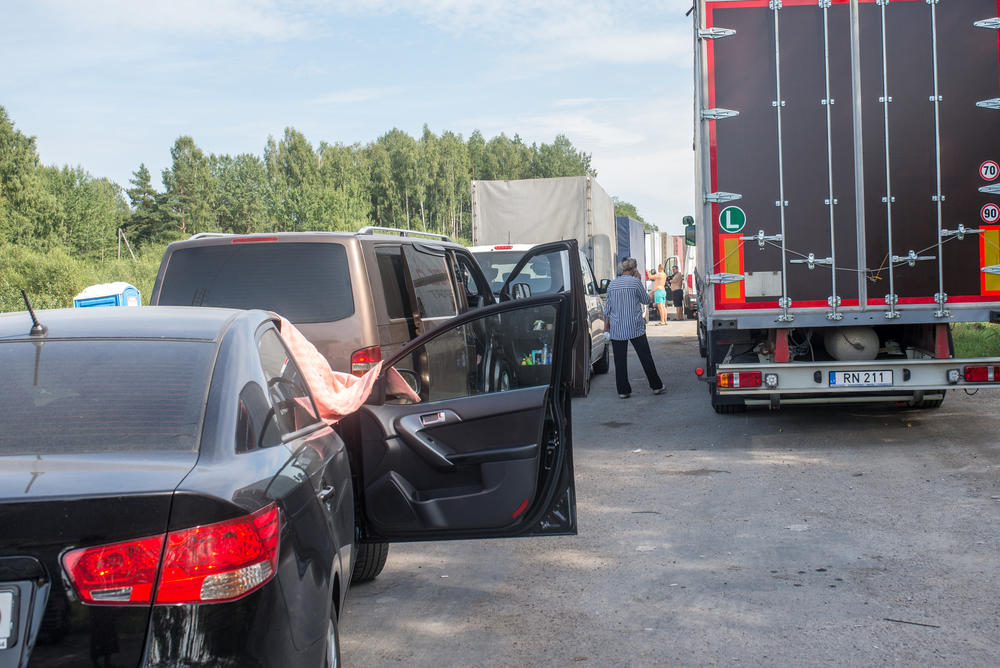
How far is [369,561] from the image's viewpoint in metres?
5.19

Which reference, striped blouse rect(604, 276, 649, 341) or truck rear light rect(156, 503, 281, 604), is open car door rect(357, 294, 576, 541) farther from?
striped blouse rect(604, 276, 649, 341)

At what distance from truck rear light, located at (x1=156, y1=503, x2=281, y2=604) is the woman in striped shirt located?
34.3ft

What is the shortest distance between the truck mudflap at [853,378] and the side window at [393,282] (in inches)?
129

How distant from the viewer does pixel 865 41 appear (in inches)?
338

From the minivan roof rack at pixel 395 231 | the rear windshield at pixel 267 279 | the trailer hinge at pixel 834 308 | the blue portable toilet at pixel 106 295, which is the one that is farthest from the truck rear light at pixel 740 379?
the blue portable toilet at pixel 106 295

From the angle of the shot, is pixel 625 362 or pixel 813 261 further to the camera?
pixel 625 362

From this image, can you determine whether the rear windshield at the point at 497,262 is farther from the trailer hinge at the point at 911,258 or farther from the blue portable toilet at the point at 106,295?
the trailer hinge at the point at 911,258

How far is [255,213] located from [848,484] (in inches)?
4000

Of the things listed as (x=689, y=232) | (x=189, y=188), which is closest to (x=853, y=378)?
(x=689, y=232)

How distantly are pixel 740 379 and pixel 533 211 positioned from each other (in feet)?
33.5

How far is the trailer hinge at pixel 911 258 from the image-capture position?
863 cm

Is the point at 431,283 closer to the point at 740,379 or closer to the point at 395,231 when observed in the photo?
the point at 395,231

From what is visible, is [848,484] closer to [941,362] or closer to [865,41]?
[941,362]

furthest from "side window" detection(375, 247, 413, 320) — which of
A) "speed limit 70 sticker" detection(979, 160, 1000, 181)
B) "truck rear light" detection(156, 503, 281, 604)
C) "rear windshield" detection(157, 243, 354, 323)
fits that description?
"speed limit 70 sticker" detection(979, 160, 1000, 181)
